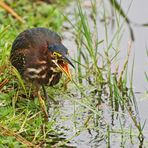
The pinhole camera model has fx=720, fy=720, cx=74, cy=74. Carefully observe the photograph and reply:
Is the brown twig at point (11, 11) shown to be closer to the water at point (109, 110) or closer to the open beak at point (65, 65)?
the water at point (109, 110)

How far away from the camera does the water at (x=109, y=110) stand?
21.4ft

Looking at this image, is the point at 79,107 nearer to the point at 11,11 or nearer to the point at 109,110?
the point at 109,110

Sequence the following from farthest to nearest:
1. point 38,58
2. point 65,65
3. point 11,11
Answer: point 11,11 < point 38,58 < point 65,65

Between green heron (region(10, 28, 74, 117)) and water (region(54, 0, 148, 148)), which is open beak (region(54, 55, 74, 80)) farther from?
water (region(54, 0, 148, 148))

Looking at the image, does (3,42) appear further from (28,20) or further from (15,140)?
(15,140)

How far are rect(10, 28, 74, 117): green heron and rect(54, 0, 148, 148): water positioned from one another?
32cm

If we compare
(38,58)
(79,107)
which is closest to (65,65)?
(38,58)

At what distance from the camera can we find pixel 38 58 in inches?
270

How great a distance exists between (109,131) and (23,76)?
3.65 ft

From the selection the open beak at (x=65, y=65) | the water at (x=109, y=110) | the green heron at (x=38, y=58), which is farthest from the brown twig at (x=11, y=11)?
the open beak at (x=65, y=65)

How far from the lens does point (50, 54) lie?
22.1ft

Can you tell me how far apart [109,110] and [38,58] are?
90 centimetres

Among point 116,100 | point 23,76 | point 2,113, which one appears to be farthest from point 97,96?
point 2,113

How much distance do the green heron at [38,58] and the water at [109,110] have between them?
32cm
